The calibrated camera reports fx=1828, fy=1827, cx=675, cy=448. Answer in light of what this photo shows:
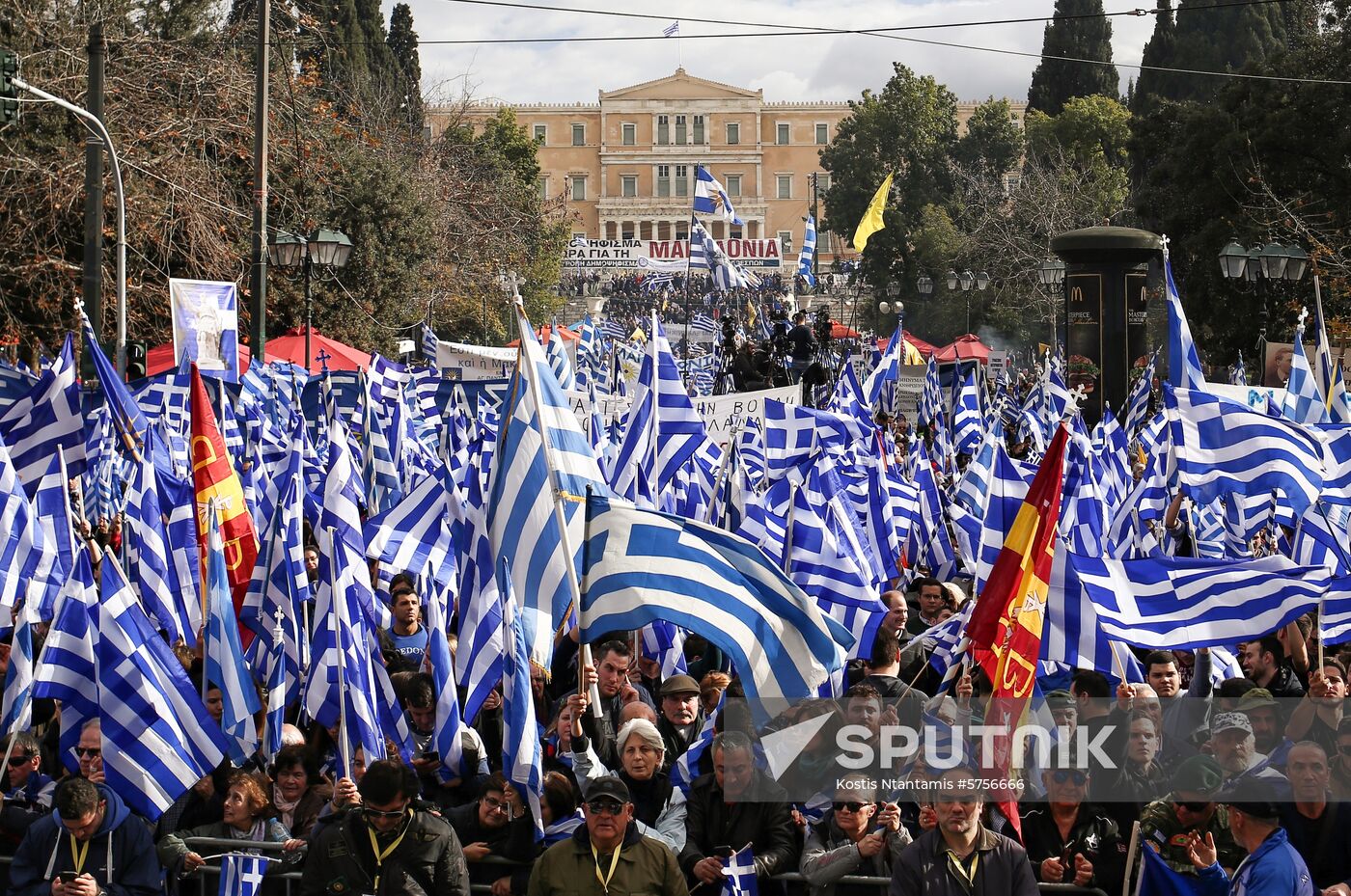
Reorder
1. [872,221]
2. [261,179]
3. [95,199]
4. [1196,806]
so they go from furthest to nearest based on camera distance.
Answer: [872,221]
[261,179]
[95,199]
[1196,806]

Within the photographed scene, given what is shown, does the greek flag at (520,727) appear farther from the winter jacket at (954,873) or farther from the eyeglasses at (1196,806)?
the eyeglasses at (1196,806)

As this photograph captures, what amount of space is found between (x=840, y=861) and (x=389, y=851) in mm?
1430

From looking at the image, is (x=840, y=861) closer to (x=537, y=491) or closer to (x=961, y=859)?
(x=961, y=859)

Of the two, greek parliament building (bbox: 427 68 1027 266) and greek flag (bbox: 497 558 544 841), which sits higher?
greek parliament building (bbox: 427 68 1027 266)

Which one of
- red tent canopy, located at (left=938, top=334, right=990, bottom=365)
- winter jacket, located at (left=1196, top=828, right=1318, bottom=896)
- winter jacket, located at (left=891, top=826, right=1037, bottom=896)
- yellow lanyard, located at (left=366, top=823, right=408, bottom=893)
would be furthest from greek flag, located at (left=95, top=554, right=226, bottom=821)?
red tent canopy, located at (left=938, top=334, right=990, bottom=365)

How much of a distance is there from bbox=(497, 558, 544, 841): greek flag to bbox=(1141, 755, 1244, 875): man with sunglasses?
2.02m

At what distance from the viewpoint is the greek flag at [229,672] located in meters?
7.01

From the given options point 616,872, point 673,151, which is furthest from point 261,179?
point 673,151

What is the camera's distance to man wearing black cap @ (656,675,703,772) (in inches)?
278

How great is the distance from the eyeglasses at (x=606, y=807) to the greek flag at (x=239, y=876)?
150 centimetres

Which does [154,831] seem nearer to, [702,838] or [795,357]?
[702,838]

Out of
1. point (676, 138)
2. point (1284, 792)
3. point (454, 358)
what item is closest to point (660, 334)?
point (1284, 792)

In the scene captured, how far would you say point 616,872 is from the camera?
549 cm

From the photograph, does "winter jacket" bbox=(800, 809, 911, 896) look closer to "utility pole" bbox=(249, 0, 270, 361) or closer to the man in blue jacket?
the man in blue jacket
